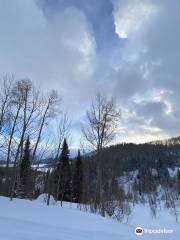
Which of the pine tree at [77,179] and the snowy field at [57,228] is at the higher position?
the pine tree at [77,179]

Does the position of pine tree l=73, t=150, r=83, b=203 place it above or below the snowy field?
above

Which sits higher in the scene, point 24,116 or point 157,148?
point 157,148

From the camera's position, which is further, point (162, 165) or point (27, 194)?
point (162, 165)

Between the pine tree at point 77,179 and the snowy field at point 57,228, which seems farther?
the pine tree at point 77,179

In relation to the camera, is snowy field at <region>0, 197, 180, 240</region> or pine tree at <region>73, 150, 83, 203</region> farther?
pine tree at <region>73, 150, 83, 203</region>

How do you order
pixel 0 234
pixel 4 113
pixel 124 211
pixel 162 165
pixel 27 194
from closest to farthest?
pixel 0 234 < pixel 124 211 < pixel 4 113 < pixel 27 194 < pixel 162 165

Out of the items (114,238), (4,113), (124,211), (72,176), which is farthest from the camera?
(72,176)

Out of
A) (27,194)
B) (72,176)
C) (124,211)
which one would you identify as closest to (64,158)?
(72,176)

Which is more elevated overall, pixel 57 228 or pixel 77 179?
pixel 77 179

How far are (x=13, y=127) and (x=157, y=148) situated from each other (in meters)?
180

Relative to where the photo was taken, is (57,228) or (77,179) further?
(77,179)

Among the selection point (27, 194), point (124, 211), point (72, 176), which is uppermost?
point (72, 176)

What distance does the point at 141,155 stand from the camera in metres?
176

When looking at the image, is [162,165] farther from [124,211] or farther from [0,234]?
[0,234]
